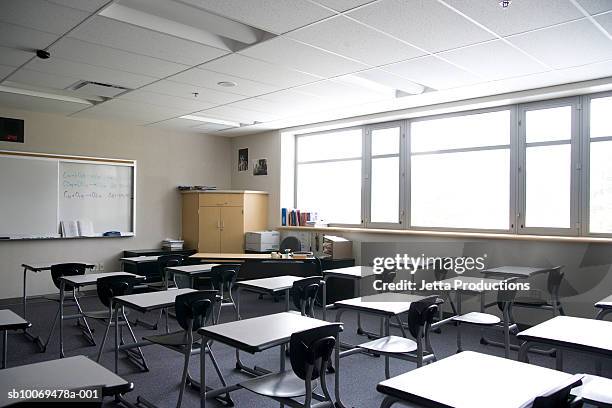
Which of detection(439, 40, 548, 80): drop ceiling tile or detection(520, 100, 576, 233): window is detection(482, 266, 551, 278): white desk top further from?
detection(439, 40, 548, 80): drop ceiling tile

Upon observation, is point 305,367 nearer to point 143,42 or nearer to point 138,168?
point 143,42

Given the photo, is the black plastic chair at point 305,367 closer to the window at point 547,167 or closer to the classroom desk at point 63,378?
the classroom desk at point 63,378

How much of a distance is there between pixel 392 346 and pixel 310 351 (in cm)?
127

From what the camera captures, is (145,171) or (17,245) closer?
(17,245)

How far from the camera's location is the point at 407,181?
22.6ft

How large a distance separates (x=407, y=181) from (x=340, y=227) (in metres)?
1.46

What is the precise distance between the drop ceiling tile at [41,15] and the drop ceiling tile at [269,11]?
0.97 m

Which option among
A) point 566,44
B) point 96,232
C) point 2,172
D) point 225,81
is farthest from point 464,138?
point 2,172

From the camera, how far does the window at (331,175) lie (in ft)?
25.2

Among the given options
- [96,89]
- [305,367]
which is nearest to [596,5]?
[305,367]

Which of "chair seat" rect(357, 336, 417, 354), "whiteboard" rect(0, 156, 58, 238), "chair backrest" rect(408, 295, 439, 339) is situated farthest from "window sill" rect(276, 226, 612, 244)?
"whiteboard" rect(0, 156, 58, 238)

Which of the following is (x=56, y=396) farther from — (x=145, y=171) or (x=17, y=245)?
(x=145, y=171)

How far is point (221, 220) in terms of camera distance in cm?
823

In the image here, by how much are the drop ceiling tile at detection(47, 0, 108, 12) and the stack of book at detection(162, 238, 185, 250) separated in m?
5.33
